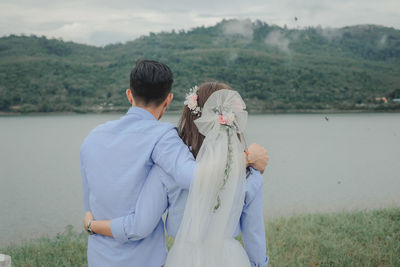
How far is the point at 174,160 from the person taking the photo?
1.49 m

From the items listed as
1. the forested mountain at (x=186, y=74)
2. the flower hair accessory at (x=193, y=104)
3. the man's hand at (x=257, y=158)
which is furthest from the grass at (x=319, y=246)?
the forested mountain at (x=186, y=74)

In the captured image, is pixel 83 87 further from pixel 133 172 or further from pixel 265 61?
pixel 133 172

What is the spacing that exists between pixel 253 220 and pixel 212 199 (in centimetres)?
22

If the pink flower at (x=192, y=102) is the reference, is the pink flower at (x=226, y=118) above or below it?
below

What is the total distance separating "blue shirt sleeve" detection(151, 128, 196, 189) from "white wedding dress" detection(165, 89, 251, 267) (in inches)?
3.0

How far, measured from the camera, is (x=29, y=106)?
40.4 metres

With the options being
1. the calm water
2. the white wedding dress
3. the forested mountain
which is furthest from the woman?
the forested mountain

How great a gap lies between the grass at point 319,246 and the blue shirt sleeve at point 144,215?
7.54 feet

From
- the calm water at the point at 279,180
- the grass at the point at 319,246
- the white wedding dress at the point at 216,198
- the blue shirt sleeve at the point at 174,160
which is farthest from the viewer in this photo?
the calm water at the point at 279,180

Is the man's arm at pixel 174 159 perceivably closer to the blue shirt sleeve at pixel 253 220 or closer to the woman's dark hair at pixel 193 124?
the woman's dark hair at pixel 193 124

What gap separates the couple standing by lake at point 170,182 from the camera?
155cm

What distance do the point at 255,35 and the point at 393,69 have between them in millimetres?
29893

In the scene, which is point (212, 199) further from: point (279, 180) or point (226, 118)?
point (279, 180)

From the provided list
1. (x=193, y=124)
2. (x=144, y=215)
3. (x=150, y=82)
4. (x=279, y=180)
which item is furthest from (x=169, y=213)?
(x=279, y=180)
